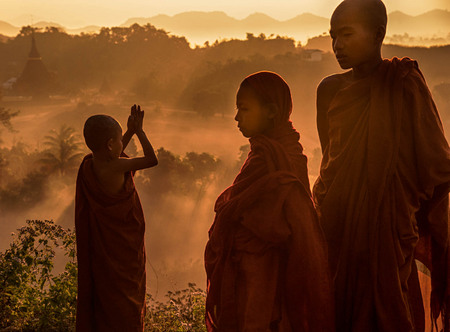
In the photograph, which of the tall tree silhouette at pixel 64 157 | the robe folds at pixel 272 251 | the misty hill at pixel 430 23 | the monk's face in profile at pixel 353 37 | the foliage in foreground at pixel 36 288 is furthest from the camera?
the tall tree silhouette at pixel 64 157

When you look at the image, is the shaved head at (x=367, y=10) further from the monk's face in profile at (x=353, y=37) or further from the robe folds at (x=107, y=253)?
the robe folds at (x=107, y=253)

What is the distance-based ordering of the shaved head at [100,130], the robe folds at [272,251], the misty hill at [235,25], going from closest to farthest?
the robe folds at [272,251] < the shaved head at [100,130] < the misty hill at [235,25]

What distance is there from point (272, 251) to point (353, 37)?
1086 millimetres

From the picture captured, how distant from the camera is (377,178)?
8.16 feet

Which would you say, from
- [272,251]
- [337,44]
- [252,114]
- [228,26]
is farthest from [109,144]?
[228,26]

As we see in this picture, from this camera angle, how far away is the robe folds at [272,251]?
2.34 meters

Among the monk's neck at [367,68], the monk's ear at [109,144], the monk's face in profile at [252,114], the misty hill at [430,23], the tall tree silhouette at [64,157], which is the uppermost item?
the misty hill at [430,23]

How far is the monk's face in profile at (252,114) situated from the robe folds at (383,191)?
0.42 meters

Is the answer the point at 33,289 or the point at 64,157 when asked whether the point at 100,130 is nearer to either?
the point at 33,289

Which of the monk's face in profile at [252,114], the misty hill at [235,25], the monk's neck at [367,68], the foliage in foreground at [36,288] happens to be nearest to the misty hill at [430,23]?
the misty hill at [235,25]

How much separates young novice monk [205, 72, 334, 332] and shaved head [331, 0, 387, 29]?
497 mm

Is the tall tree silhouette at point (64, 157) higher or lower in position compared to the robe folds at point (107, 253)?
lower

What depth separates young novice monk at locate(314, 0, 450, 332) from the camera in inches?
97.7

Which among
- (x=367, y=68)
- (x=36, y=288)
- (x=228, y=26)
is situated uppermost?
(x=228, y=26)
